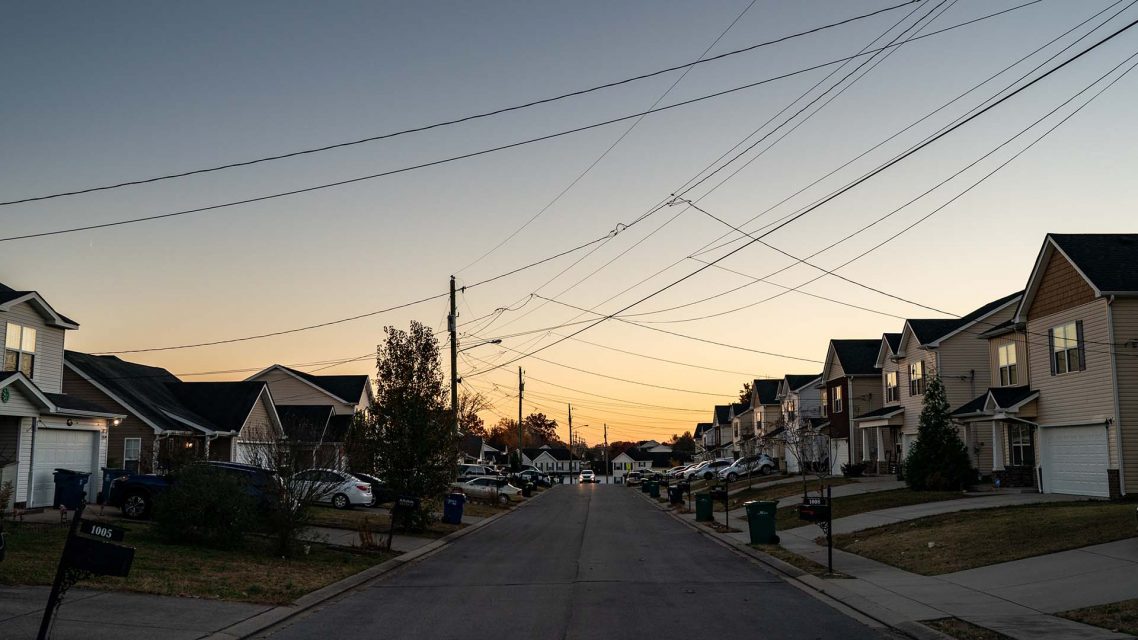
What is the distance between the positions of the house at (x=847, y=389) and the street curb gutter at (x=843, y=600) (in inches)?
1284

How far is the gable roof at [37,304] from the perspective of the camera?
2666 cm

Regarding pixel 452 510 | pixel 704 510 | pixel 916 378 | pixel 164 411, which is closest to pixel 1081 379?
pixel 704 510

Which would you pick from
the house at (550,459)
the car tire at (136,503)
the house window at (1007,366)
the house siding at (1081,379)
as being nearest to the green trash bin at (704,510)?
the house siding at (1081,379)

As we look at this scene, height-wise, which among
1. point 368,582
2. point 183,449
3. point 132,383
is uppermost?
point 132,383

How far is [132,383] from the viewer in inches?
1554

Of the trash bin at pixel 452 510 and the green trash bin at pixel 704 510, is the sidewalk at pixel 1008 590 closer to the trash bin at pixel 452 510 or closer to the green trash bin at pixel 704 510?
the green trash bin at pixel 704 510

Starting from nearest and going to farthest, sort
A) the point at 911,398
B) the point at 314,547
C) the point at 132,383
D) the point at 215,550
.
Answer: the point at 215,550
the point at 314,547
the point at 132,383
the point at 911,398

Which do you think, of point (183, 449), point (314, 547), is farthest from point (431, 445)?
point (183, 449)

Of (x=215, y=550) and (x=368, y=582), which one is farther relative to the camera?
(x=215, y=550)

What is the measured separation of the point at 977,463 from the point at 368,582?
3045cm

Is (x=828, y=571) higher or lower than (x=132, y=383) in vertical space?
lower

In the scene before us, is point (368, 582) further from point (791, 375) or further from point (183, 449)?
point (791, 375)

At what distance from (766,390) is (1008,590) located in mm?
69289

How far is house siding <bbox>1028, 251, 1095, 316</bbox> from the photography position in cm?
2905
